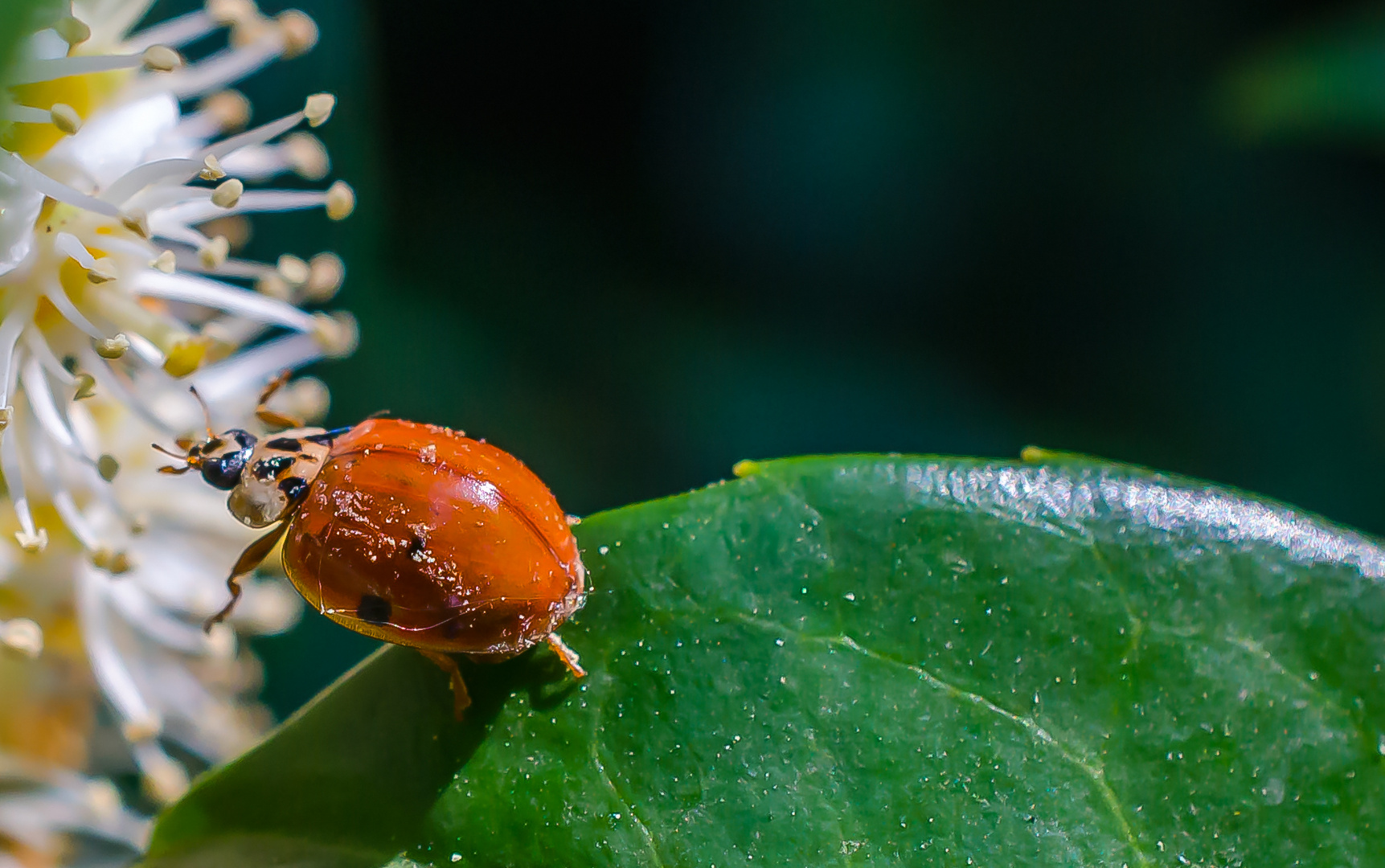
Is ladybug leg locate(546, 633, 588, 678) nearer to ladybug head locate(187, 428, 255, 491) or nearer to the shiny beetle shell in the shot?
the shiny beetle shell

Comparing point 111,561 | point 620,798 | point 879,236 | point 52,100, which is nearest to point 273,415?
point 111,561

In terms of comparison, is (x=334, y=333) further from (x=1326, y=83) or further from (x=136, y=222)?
(x=1326, y=83)

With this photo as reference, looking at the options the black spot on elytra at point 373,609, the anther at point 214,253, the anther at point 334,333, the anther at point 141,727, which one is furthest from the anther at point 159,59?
the anther at point 141,727

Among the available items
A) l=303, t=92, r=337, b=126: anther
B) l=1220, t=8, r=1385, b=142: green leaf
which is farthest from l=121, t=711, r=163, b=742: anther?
l=1220, t=8, r=1385, b=142: green leaf

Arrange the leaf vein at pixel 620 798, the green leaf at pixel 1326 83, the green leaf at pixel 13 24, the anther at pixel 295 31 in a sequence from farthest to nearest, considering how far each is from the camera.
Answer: the green leaf at pixel 1326 83 < the anther at pixel 295 31 < the leaf vein at pixel 620 798 < the green leaf at pixel 13 24

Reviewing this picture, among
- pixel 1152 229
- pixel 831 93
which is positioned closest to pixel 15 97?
pixel 831 93

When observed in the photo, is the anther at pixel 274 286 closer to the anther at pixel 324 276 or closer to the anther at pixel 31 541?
the anther at pixel 324 276
